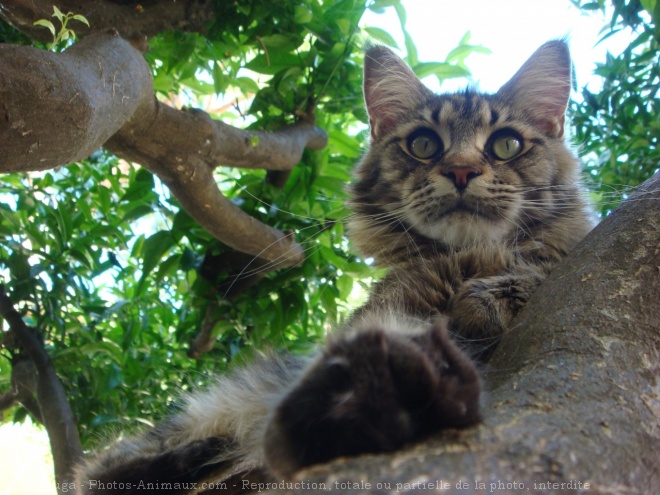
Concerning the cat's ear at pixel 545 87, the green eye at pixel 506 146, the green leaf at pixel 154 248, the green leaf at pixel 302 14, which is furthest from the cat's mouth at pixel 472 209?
the green leaf at pixel 154 248

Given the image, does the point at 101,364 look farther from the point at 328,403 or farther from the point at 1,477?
the point at 328,403

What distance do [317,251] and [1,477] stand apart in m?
2.33

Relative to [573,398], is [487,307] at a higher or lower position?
higher

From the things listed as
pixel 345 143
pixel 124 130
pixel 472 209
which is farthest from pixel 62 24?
pixel 345 143

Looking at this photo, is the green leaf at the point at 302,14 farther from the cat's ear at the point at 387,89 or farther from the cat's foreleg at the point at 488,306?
the cat's foreleg at the point at 488,306

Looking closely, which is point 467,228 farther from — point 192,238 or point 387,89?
point 192,238

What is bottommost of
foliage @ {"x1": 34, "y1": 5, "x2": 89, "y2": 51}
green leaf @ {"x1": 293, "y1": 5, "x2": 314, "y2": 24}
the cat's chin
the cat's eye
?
the cat's chin

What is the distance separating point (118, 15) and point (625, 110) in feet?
5.81

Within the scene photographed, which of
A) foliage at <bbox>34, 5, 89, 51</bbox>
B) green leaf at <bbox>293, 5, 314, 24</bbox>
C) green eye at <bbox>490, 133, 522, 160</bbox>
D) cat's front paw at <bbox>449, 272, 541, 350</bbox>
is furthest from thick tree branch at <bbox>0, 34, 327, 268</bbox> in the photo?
cat's front paw at <bbox>449, 272, 541, 350</bbox>

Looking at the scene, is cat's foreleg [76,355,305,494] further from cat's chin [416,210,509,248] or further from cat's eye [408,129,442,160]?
cat's eye [408,129,442,160]

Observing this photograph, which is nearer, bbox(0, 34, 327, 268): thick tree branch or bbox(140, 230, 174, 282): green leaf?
bbox(0, 34, 327, 268): thick tree branch

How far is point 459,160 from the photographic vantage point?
6.18 feet

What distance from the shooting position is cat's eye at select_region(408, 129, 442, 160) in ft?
6.82

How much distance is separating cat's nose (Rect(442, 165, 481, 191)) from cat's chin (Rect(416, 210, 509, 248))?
0.08 metres
